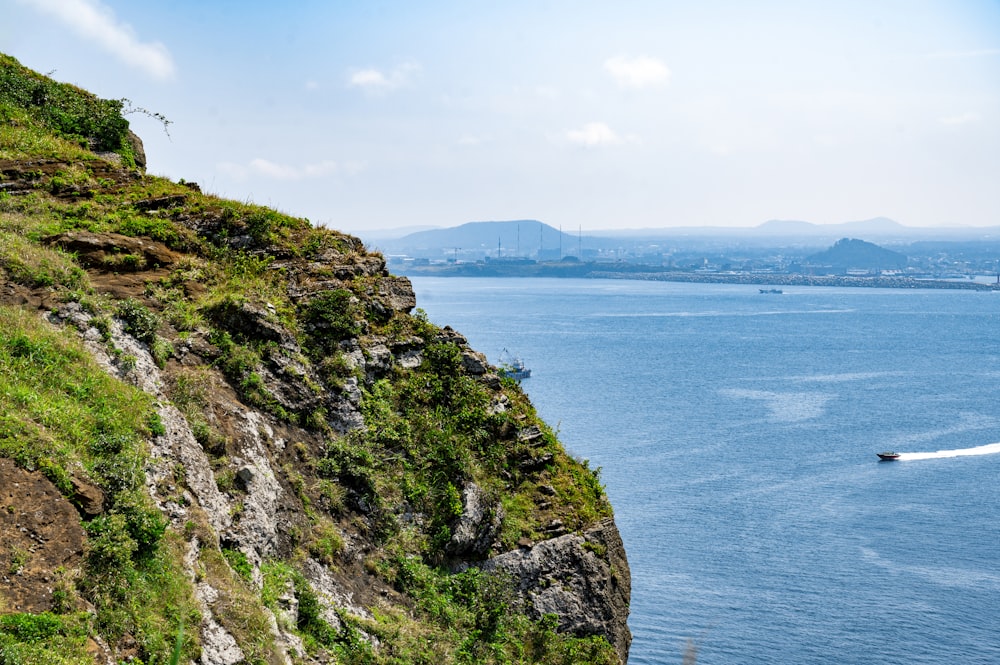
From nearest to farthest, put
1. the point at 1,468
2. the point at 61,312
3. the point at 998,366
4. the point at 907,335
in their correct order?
the point at 1,468
the point at 61,312
the point at 998,366
the point at 907,335

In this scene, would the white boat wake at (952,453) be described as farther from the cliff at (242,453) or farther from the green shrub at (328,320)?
the green shrub at (328,320)

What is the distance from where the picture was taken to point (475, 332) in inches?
5743

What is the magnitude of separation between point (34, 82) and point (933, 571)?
5389 centimetres

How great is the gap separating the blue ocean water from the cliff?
5171mm

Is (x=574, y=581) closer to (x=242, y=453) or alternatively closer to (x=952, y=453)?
(x=242, y=453)

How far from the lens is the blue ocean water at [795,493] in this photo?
4772 centimetres

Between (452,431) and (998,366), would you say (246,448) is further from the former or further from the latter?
(998,366)

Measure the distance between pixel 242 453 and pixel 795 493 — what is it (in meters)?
60.0

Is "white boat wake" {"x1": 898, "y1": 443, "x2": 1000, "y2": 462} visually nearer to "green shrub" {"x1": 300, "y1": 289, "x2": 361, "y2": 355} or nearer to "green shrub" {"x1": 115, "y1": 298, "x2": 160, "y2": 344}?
"green shrub" {"x1": 300, "y1": 289, "x2": 361, "y2": 355}

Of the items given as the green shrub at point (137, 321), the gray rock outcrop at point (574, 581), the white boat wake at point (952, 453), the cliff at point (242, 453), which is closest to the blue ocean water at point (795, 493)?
the white boat wake at point (952, 453)

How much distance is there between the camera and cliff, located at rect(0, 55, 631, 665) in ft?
37.8

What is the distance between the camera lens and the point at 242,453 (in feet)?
Answer: 52.2

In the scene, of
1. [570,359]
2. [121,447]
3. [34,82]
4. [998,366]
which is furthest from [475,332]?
[121,447]

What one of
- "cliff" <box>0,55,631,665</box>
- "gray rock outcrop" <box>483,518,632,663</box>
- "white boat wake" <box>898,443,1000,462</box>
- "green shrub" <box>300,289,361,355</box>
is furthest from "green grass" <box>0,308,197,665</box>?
"white boat wake" <box>898,443,1000,462</box>
